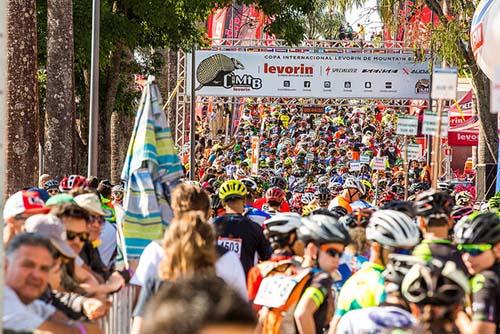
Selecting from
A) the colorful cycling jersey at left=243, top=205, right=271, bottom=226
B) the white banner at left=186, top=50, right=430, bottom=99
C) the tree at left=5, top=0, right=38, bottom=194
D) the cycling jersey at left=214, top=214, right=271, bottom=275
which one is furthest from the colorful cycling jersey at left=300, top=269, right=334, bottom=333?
the white banner at left=186, top=50, right=430, bottom=99

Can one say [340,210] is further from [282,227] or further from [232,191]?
[282,227]

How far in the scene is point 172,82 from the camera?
44.0 m

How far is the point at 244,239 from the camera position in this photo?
10547mm

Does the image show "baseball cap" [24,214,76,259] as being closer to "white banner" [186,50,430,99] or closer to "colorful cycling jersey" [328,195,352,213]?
"colorful cycling jersey" [328,195,352,213]

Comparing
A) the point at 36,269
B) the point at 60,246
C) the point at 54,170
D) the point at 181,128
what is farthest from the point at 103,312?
the point at 181,128

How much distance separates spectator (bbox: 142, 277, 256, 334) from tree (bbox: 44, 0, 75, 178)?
19707 mm

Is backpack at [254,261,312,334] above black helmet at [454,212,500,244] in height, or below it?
below

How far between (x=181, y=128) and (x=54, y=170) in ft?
55.1

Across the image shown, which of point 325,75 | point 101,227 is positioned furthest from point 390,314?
point 325,75

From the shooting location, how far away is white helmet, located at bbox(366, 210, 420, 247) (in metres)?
7.83

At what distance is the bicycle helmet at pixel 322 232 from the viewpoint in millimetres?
8047

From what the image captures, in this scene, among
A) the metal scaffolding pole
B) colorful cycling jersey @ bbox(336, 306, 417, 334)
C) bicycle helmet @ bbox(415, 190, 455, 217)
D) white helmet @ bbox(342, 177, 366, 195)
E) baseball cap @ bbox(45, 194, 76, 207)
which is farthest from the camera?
the metal scaffolding pole

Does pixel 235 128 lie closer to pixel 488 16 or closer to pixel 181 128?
pixel 181 128

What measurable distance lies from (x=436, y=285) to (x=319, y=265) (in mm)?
2037
